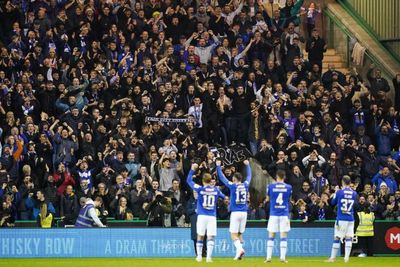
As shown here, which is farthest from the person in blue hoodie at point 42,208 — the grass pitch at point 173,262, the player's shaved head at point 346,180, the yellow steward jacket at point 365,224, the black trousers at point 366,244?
the black trousers at point 366,244

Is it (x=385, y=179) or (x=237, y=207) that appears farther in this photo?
(x=385, y=179)

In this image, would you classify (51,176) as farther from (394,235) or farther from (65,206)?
(394,235)

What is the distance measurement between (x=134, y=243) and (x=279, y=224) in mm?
6547

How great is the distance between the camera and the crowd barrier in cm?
3488

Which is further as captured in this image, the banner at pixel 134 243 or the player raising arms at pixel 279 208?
the banner at pixel 134 243

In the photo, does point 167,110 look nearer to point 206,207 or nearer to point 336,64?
point 206,207

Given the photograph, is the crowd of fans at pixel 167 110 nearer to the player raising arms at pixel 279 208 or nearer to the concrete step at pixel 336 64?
the concrete step at pixel 336 64

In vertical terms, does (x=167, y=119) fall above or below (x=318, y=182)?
above

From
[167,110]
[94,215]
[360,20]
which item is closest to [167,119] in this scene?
[167,110]

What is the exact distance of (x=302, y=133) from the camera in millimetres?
39156

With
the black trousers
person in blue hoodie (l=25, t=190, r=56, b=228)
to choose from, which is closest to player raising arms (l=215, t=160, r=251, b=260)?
person in blue hoodie (l=25, t=190, r=56, b=228)

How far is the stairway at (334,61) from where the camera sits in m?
44.9

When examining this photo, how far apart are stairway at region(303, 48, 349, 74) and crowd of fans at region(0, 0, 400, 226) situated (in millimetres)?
2244

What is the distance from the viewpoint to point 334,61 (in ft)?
148
